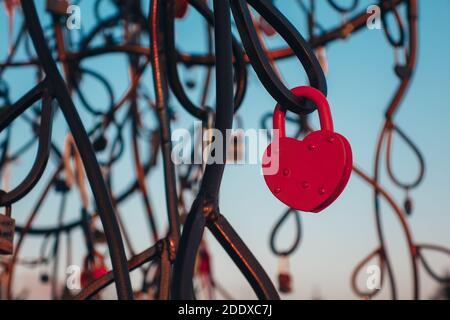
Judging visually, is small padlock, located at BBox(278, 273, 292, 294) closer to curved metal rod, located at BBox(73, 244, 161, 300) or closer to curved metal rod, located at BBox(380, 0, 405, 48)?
curved metal rod, located at BBox(380, 0, 405, 48)

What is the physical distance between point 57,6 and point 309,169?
750mm

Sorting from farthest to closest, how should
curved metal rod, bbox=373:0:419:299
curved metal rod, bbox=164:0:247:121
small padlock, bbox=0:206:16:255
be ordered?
1. curved metal rod, bbox=373:0:419:299
2. curved metal rod, bbox=164:0:247:121
3. small padlock, bbox=0:206:16:255

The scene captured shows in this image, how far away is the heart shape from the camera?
352mm

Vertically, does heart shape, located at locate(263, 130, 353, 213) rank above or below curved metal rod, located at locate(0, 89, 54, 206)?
below

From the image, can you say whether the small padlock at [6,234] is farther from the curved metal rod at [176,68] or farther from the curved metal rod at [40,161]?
the curved metal rod at [176,68]

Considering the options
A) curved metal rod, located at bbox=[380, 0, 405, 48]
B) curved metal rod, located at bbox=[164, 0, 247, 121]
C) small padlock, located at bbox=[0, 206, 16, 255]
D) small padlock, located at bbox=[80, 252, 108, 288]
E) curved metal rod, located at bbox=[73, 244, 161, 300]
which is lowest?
curved metal rod, located at bbox=[73, 244, 161, 300]

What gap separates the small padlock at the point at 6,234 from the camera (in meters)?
0.43

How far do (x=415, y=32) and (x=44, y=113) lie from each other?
610 mm

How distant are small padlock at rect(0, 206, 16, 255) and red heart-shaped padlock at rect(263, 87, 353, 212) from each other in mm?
166

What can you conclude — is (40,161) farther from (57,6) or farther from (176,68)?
(57,6)

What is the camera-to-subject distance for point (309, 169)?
37cm

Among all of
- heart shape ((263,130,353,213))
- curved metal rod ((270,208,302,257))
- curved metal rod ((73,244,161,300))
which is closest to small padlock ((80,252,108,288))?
curved metal rod ((270,208,302,257))

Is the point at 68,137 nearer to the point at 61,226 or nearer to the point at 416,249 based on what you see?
the point at 61,226
